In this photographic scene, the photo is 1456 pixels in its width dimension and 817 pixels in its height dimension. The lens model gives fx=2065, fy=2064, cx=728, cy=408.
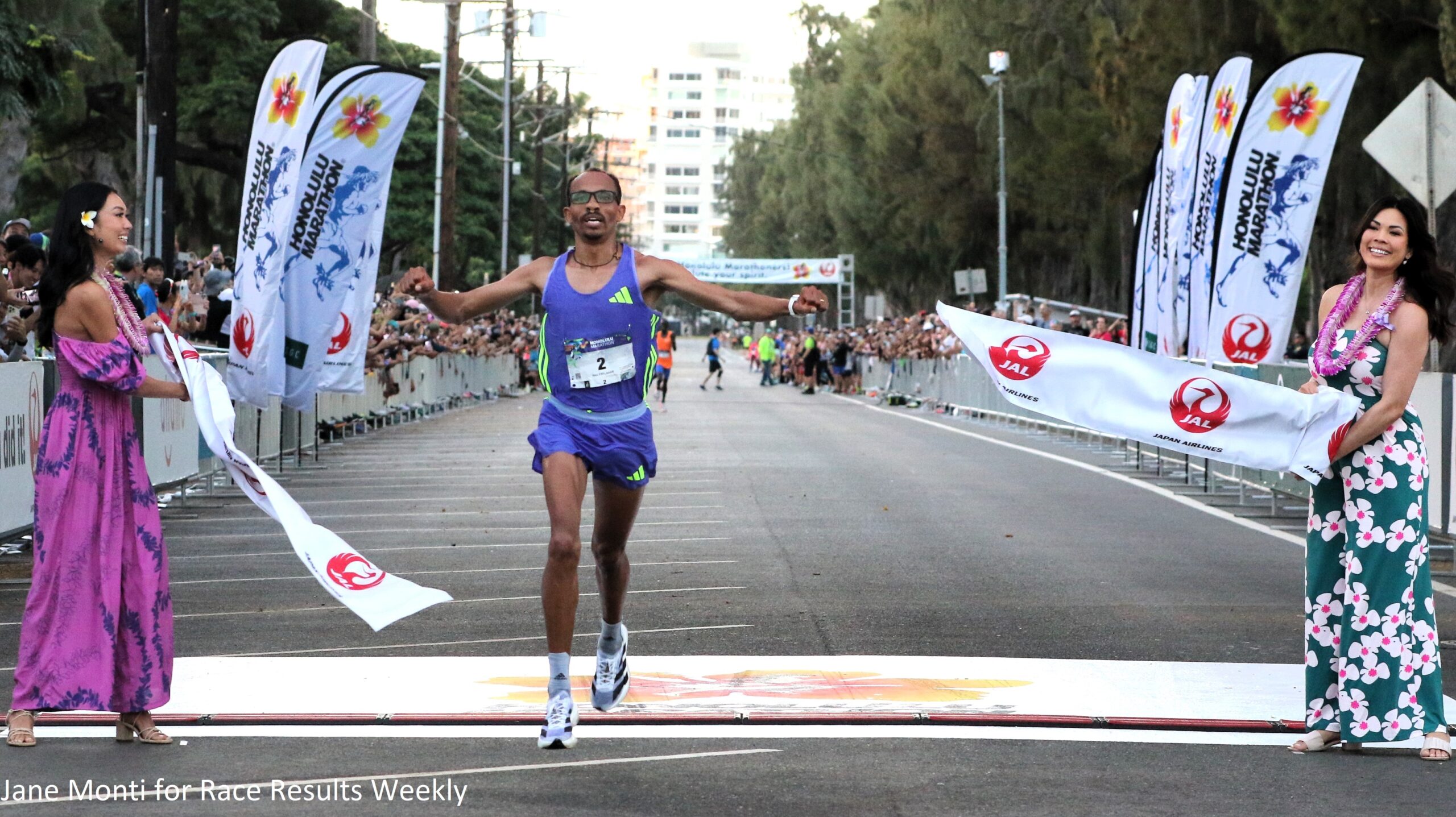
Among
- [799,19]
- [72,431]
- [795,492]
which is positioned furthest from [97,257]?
[799,19]

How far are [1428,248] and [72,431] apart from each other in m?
4.74

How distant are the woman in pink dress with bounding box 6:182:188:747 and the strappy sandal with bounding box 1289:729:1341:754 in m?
3.89

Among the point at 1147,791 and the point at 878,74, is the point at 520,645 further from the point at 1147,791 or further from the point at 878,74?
the point at 878,74

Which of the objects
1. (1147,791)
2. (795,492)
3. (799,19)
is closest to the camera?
(1147,791)

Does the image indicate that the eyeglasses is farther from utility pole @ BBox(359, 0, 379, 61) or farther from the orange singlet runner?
the orange singlet runner

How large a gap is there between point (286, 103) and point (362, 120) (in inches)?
64.5

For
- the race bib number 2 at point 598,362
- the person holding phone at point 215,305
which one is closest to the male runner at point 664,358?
the person holding phone at point 215,305

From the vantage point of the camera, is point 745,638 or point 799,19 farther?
point 799,19

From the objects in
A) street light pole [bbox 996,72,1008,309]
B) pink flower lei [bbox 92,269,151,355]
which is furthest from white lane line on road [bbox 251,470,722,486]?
street light pole [bbox 996,72,1008,309]

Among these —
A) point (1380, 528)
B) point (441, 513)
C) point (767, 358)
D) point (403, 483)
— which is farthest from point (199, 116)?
point (1380, 528)

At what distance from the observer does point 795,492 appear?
18906 millimetres

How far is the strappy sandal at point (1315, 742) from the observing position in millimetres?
7070

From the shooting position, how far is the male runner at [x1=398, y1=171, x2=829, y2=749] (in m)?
7.32

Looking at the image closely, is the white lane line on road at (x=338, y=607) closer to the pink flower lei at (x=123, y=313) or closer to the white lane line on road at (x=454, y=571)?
the white lane line on road at (x=454, y=571)
